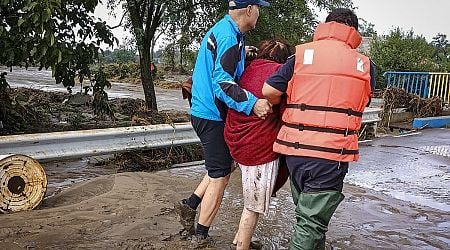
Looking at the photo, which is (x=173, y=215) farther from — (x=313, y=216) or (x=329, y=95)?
(x=329, y=95)

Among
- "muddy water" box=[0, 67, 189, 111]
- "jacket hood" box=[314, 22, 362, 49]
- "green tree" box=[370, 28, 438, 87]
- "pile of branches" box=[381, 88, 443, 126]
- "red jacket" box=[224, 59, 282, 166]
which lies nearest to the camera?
"jacket hood" box=[314, 22, 362, 49]

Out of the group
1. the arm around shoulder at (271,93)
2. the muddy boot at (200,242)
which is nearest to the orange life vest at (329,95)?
the arm around shoulder at (271,93)

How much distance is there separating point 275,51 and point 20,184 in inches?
107

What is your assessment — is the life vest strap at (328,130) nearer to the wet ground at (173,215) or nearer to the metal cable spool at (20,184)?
the wet ground at (173,215)

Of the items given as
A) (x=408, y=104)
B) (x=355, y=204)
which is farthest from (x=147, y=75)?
(x=408, y=104)

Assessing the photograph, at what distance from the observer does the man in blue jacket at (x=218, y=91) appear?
4.01m

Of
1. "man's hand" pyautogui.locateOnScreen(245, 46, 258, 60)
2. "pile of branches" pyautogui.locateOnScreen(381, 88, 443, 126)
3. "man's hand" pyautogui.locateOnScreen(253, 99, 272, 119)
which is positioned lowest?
"pile of branches" pyautogui.locateOnScreen(381, 88, 443, 126)

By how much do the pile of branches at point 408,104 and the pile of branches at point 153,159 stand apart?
6713 mm

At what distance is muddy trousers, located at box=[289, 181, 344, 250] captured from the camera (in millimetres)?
3516

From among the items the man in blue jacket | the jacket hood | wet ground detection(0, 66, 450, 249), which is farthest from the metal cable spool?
the jacket hood

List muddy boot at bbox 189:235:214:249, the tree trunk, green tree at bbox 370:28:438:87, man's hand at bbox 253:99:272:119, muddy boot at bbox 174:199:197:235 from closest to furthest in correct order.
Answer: man's hand at bbox 253:99:272:119, muddy boot at bbox 189:235:214:249, muddy boot at bbox 174:199:197:235, the tree trunk, green tree at bbox 370:28:438:87

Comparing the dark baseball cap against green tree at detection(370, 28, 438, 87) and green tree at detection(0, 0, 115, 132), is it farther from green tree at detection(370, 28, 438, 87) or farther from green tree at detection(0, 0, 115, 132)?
green tree at detection(370, 28, 438, 87)

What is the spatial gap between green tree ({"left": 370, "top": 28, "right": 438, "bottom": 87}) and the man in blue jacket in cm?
1583

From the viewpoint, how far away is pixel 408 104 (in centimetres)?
1437
